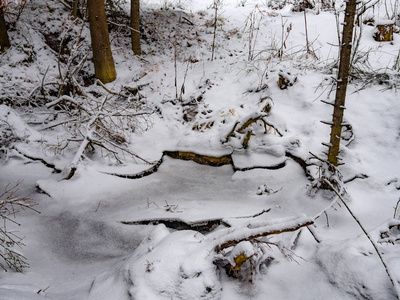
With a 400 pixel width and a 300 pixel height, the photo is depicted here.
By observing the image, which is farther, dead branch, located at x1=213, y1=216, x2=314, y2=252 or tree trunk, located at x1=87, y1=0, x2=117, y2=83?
tree trunk, located at x1=87, y1=0, x2=117, y2=83

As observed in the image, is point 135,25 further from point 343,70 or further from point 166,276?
point 166,276

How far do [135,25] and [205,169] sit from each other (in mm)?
4327

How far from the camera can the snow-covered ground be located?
2.06 m

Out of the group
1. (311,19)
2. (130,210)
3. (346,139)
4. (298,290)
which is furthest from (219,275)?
(311,19)

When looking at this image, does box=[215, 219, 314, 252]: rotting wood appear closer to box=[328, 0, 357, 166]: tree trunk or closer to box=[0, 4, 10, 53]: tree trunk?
box=[328, 0, 357, 166]: tree trunk

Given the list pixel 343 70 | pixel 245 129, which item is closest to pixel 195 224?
pixel 245 129

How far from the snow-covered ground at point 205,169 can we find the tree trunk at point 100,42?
338mm

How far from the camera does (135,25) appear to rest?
659 cm

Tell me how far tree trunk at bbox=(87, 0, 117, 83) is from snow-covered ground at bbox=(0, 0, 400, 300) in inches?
13.3

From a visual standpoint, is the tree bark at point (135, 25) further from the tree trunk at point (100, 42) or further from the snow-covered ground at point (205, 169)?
the tree trunk at point (100, 42)

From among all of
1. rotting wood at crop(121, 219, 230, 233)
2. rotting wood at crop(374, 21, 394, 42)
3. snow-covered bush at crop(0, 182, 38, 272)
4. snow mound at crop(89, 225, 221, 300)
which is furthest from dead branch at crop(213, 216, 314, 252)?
rotting wood at crop(374, 21, 394, 42)

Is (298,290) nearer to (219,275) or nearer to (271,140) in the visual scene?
(219,275)

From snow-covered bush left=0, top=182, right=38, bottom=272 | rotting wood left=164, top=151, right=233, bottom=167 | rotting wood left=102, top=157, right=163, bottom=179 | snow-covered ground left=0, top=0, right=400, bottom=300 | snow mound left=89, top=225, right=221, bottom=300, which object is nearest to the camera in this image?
snow mound left=89, top=225, right=221, bottom=300

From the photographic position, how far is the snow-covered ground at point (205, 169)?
2.06 m
